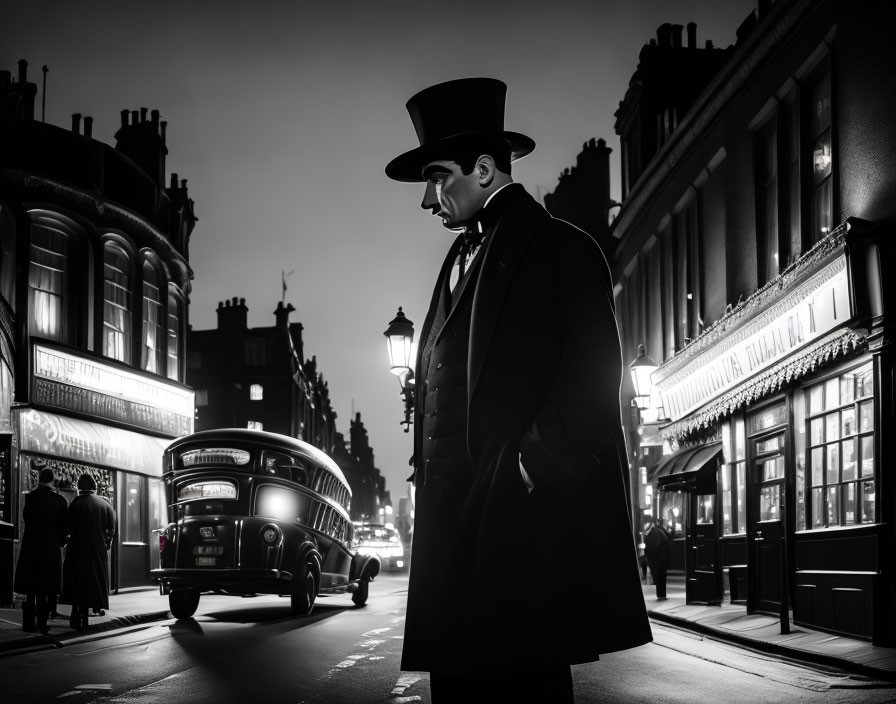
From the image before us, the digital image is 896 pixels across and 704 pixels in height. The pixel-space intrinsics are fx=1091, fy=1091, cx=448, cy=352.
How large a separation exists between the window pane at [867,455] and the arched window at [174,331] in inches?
757

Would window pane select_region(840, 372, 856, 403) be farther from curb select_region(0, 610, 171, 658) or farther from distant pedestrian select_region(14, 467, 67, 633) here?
distant pedestrian select_region(14, 467, 67, 633)

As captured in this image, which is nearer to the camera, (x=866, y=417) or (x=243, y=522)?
(x=866, y=417)

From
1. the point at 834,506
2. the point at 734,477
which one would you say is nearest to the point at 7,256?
the point at 734,477

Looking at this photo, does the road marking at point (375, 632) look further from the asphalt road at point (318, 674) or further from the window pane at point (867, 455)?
the window pane at point (867, 455)

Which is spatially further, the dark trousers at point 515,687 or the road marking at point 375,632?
the road marking at point 375,632

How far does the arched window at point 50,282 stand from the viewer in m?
21.6

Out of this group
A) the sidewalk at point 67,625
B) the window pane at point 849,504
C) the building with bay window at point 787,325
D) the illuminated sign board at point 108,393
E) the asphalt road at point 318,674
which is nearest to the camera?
the asphalt road at point 318,674

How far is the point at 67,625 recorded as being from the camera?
558 inches

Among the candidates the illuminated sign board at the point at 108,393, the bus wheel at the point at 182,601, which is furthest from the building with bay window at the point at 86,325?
the bus wheel at the point at 182,601

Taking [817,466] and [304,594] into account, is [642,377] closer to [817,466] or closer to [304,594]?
[817,466]

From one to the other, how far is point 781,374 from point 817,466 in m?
1.36

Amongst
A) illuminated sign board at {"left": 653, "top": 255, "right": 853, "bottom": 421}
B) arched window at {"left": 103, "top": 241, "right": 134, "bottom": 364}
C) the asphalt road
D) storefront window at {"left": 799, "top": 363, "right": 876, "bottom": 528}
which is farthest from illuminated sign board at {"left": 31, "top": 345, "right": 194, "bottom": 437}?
storefront window at {"left": 799, "top": 363, "right": 876, "bottom": 528}

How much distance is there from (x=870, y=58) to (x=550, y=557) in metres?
12.6

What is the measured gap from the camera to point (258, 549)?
16.3 metres
